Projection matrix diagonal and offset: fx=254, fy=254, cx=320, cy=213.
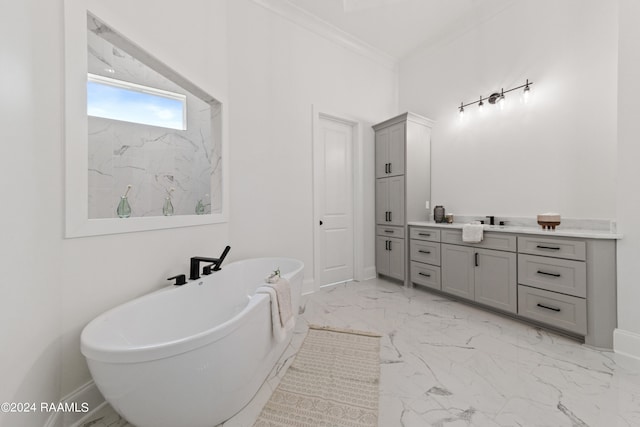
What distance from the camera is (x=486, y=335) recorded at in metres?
2.14

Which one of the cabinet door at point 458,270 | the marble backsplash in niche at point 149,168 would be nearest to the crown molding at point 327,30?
the marble backsplash in niche at point 149,168

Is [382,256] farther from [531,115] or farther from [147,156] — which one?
[147,156]

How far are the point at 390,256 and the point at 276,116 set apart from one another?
2.41m

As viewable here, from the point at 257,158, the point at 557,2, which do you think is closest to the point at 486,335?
the point at 257,158

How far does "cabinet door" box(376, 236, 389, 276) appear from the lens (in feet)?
12.1

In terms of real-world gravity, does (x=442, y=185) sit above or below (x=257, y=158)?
below

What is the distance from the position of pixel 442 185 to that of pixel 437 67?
169cm

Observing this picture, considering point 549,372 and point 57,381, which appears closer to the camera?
point 57,381

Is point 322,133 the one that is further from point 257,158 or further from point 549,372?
point 549,372

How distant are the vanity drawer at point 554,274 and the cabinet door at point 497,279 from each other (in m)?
0.08

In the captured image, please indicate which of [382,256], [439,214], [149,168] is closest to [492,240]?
[439,214]

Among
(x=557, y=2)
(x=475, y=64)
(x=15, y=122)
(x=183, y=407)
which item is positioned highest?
(x=557, y=2)

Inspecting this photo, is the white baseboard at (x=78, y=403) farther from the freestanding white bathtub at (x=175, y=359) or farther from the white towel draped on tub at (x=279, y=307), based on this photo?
the white towel draped on tub at (x=279, y=307)

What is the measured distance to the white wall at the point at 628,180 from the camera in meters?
1.76
